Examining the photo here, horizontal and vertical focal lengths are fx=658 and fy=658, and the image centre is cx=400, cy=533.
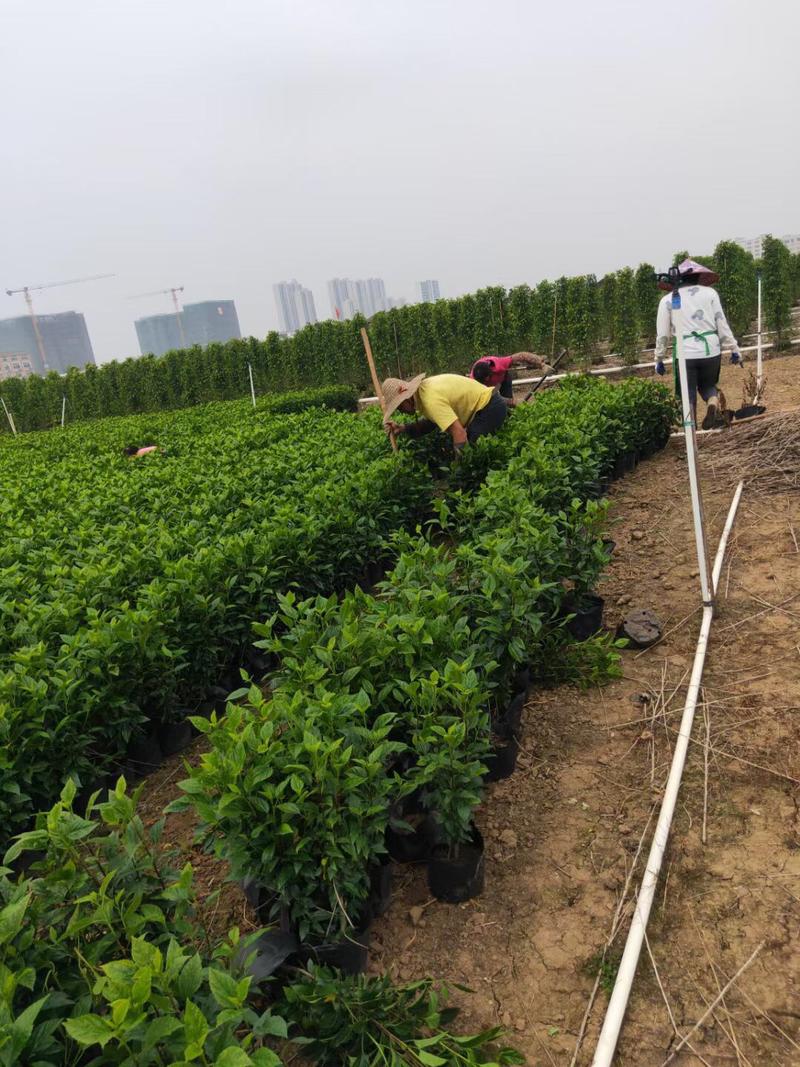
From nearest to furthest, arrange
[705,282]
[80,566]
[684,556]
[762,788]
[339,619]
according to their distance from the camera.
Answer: [762,788] → [339,619] → [80,566] → [684,556] → [705,282]

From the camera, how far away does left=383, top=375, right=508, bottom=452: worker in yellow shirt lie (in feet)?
18.5

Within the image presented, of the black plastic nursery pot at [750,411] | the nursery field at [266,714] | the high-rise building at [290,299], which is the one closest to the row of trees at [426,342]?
the black plastic nursery pot at [750,411]

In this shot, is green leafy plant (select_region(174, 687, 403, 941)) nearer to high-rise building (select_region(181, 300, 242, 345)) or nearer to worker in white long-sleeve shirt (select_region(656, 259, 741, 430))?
worker in white long-sleeve shirt (select_region(656, 259, 741, 430))

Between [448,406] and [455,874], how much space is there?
13.1 feet

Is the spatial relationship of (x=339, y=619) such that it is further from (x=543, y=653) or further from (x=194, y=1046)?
(x=194, y=1046)

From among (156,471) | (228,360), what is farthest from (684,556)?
(228,360)

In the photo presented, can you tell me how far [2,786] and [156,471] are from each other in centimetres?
463

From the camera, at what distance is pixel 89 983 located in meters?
1.60

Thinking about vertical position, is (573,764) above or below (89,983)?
below

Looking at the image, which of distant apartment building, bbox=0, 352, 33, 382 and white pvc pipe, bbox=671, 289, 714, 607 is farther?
distant apartment building, bbox=0, 352, 33, 382

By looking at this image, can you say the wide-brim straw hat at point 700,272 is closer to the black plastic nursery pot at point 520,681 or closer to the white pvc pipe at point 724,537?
the white pvc pipe at point 724,537

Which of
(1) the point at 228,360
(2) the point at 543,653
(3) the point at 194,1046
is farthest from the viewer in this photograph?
(1) the point at 228,360

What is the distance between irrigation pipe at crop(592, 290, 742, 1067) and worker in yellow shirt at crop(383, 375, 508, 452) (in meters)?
2.15

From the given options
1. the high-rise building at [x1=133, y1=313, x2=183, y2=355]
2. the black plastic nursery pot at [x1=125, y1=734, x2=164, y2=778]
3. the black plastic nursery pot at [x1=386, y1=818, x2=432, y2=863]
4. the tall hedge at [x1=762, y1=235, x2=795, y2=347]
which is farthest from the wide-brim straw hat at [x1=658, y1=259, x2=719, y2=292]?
the high-rise building at [x1=133, y1=313, x2=183, y2=355]
